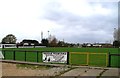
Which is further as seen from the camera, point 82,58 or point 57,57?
point 82,58

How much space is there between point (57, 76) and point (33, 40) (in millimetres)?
127587

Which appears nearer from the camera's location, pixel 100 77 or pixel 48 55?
pixel 100 77

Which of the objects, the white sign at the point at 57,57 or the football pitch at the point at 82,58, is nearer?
the white sign at the point at 57,57

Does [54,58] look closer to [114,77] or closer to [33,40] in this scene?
[114,77]

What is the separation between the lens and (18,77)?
1459 centimetres

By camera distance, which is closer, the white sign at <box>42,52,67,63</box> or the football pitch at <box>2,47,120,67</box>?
the white sign at <box>42,52,67,63</box>

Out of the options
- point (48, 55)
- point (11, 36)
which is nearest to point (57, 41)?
point (11, 36)

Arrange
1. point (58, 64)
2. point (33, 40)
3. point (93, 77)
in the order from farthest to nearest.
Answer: point (33, 40) → point (58, 64) → point (93, 77)

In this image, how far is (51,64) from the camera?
2245 centimetres

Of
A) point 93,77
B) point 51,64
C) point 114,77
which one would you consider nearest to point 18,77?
point 93,77

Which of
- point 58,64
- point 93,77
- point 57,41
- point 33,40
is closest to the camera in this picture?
point 93,77

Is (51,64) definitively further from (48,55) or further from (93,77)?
Result: (93,77)

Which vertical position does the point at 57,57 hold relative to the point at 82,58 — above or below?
above

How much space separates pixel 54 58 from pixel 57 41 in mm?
130207
